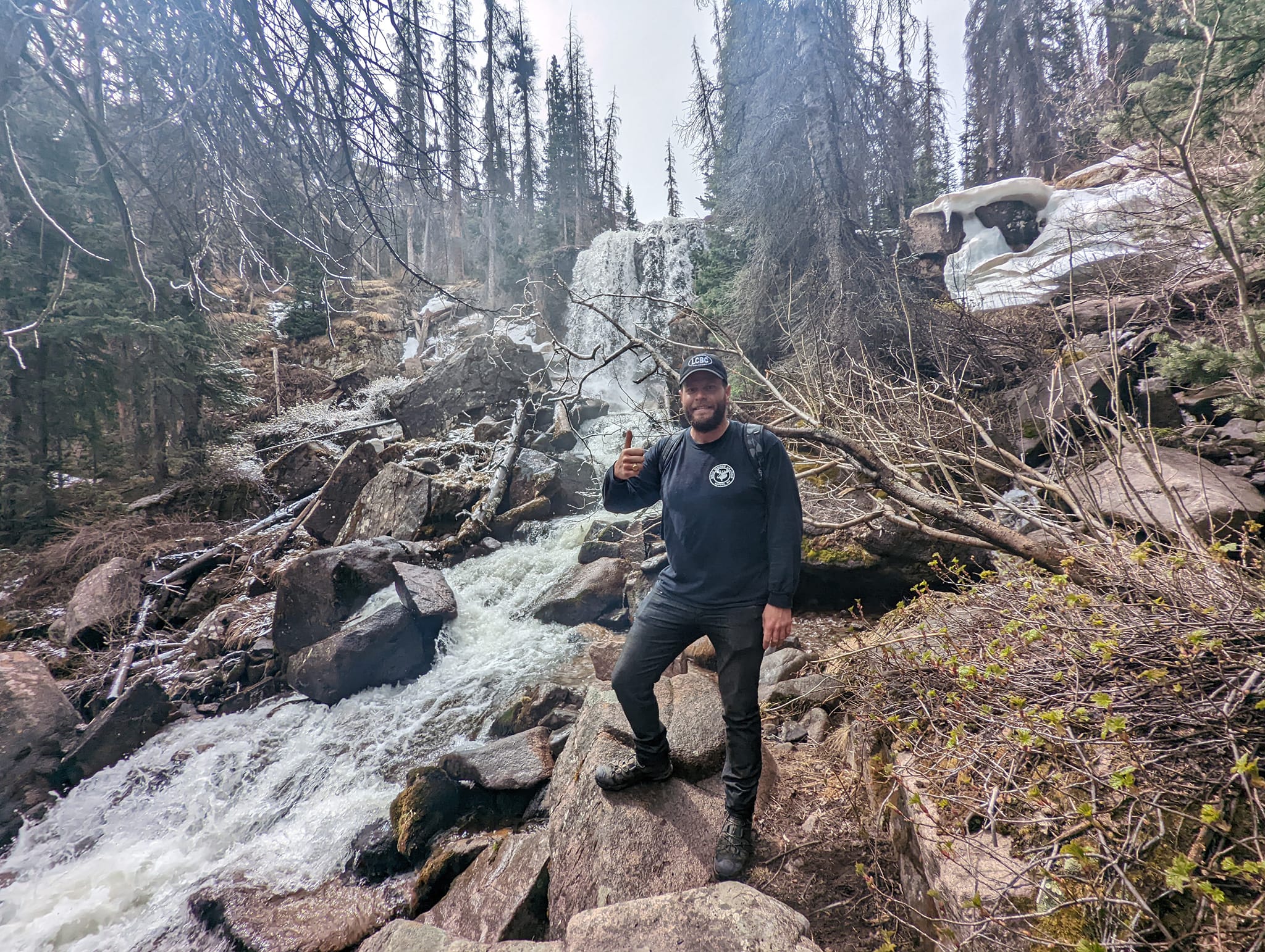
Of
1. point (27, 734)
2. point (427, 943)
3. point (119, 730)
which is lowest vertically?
point (119, 730)

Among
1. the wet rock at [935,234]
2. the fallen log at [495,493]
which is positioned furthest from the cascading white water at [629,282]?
the wet rock at [935,234]

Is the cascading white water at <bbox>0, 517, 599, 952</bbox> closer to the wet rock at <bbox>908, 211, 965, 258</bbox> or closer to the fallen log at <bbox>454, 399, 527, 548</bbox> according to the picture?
the fallen log at <bbox>454, 399, 527, 548</bbox>

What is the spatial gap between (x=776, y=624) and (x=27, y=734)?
7.08 m

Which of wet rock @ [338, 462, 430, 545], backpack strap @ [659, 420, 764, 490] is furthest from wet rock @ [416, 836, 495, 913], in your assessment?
wet rock @ [338, 462, 430, 545]

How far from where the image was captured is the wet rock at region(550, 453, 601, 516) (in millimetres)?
10398

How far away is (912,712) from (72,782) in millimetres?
7338

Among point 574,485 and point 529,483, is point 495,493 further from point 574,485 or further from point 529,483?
point 574,485

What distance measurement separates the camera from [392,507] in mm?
9469

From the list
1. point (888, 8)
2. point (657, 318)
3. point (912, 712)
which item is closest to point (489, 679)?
point (912, 712)

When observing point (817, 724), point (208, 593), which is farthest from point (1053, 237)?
point (208, 593)

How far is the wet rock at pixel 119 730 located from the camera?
4934 millimetres

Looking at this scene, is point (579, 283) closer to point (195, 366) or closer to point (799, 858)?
point (195, 366)

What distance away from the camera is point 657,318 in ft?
57.4

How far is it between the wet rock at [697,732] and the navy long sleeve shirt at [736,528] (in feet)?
3.62
